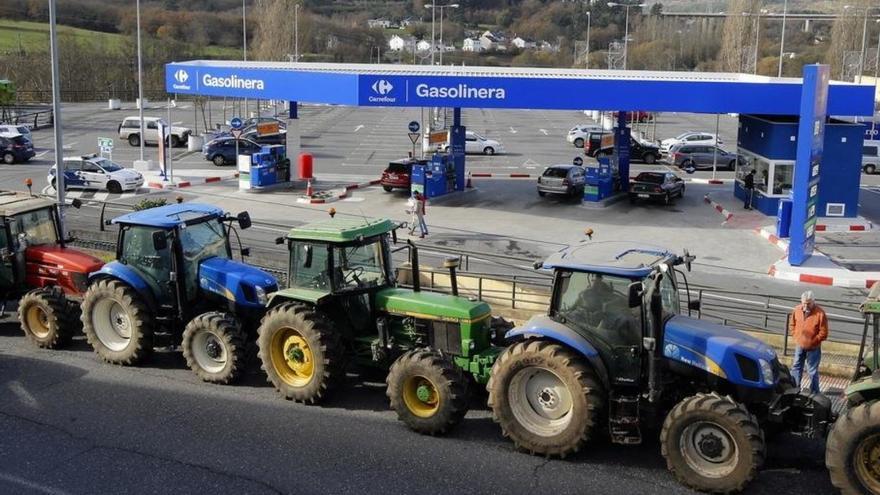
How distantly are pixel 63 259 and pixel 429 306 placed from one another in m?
6.96

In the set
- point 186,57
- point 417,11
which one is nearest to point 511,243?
point 186,57

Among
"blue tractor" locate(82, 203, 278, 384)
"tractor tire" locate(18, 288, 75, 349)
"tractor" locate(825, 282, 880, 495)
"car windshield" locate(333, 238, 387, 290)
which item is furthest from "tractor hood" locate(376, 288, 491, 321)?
"tractor tire" locate(18, 288, 75, 349)

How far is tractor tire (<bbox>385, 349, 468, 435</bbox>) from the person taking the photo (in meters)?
10.4

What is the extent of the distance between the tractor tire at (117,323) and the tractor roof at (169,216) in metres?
0.93

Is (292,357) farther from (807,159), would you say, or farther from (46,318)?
(807,159)

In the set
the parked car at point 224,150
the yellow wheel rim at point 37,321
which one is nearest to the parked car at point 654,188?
the parked car at point 224,150

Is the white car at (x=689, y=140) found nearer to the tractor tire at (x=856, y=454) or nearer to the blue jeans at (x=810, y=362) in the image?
the blue jeans at (x=810, y=362)

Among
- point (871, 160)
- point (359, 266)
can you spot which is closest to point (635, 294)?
point (359, 266)

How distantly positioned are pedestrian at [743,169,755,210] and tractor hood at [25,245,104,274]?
72.2ft

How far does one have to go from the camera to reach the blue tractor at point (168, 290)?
12758 mm

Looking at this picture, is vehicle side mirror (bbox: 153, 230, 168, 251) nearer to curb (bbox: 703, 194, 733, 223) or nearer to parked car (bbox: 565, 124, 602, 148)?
curb (bbox: 703, 194, 733, 223)

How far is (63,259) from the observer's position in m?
14.8

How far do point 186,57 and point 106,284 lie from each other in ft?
245

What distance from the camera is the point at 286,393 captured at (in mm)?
11695
